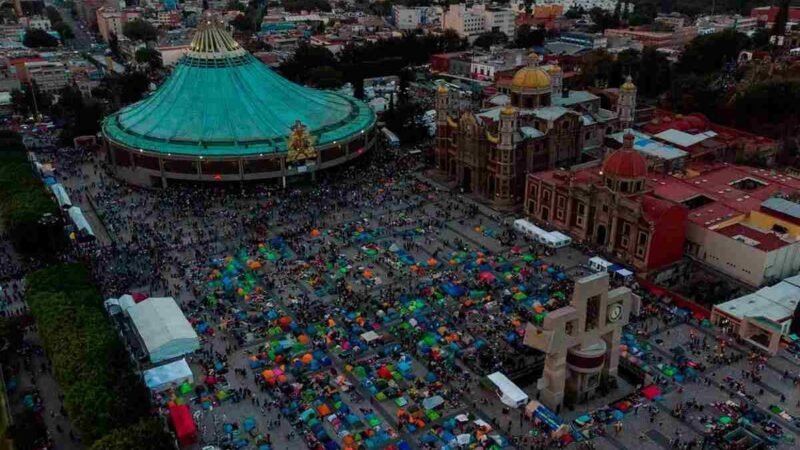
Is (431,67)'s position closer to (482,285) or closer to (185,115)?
(185,115)

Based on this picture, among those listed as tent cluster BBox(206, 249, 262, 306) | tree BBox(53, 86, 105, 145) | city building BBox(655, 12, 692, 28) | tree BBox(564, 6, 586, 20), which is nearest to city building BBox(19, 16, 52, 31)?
tree BBox(53, 86, 105, 145)

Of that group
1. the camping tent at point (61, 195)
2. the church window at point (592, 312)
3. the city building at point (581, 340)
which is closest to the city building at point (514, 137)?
the city building at point (581, 340)

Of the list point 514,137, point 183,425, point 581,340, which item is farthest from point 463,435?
point 514,137

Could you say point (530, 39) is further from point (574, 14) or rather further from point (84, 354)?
point (84, 354)

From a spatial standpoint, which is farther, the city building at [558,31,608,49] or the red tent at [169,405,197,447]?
the city building at [558,31,608,49]

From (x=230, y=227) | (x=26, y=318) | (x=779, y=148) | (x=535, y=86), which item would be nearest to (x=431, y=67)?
(x=535, y=86)

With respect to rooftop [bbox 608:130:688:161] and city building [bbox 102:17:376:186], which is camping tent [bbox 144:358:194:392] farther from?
rooftop [bbox 608:130:688:161]
